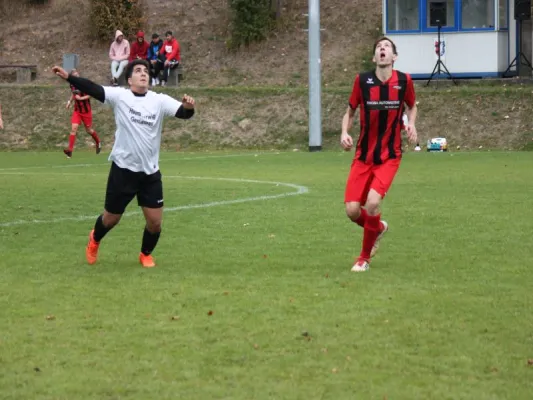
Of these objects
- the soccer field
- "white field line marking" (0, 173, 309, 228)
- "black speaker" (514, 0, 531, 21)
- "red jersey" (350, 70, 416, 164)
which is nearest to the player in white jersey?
the soccer field

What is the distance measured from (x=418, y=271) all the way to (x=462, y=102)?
2444 cm

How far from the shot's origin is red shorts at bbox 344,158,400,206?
34.3 ft

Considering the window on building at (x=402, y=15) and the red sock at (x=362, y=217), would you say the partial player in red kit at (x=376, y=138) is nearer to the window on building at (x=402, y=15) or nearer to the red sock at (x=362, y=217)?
the red sock at (x=362, y=217)

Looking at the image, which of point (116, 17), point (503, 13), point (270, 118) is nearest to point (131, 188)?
point (270, 118)

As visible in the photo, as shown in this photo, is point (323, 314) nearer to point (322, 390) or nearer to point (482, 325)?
point (482, 325)

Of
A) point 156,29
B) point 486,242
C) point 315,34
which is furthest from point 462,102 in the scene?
point 486,242

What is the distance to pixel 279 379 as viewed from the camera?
645 cm

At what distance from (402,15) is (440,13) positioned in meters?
1.74

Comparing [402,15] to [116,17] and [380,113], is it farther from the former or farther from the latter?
[380,113]

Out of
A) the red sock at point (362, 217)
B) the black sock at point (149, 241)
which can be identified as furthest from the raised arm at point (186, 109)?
the red sock at point (362, 217)

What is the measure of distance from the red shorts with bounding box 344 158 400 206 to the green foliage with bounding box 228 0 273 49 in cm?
3209

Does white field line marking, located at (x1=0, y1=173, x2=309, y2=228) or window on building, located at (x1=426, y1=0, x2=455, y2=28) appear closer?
white field line marking, located at (x1=0, y1=173, x2=309, y2=228)

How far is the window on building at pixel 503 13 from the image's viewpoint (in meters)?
36.6

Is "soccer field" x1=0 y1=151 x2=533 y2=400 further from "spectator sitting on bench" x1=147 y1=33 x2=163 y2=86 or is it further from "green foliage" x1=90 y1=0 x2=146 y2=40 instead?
"green foliage" x1=90 y1=0 x2=146 y2=40
